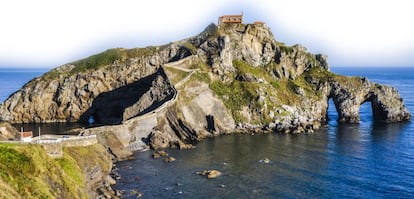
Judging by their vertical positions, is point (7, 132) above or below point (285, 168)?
above

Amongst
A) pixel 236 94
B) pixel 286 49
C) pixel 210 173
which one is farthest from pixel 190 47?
pixel 210 173

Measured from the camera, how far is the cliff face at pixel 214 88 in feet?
489

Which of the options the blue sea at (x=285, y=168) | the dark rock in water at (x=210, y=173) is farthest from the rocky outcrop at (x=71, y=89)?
the dark rock in water at (x=210, y=173)

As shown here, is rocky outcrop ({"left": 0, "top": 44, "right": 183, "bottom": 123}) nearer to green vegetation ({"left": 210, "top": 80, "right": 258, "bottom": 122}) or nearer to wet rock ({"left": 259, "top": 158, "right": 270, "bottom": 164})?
green vegetation ({"left": 210, "top": 80, "right": 258, "bottom": 122})

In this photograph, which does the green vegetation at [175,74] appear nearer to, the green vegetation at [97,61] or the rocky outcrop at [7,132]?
the green vegetation at [97,61]

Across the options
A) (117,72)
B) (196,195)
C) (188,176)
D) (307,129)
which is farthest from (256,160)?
(117,72)

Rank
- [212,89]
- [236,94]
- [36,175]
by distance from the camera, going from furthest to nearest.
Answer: [236,94]
[212,89]
[36,175]

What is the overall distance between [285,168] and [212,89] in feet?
194

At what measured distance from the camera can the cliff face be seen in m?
149

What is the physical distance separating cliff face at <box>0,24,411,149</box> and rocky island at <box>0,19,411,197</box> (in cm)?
40

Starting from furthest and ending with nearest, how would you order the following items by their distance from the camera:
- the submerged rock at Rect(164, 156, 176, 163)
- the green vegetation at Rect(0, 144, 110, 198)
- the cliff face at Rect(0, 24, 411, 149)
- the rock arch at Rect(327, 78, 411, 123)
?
the rock arch at Rect(327, 78, 411, 123) < the cliff face at Rect(0, 24, 411, 149) < the submerged rock at Rect(164, 156, 176, 163) < the green vegetation at Rect(0, 144, 110, 198)

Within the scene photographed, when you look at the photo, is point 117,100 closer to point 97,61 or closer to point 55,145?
point 97,61

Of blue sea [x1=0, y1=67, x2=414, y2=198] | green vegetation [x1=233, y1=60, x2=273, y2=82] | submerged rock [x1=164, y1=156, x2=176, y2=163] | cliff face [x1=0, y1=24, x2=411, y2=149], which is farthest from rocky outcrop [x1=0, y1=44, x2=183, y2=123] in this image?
submerged rock [x1=164, y1=156, x2=176, y2=163]

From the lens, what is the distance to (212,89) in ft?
508
